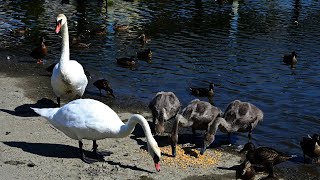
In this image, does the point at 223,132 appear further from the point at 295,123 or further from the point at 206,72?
the point at 206,72

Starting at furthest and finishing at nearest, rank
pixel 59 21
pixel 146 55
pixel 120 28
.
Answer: pixel 120 28, pixel 146 55, pixel 59 21

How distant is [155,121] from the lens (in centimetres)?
1386

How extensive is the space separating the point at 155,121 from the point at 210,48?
12292 mm

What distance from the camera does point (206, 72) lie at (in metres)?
21.0

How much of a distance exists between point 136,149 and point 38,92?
6.14 meters

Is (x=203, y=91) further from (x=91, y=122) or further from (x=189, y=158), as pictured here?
(x=91, y=122)

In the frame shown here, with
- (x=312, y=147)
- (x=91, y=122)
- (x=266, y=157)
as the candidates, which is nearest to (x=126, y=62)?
(x=91, y=122)

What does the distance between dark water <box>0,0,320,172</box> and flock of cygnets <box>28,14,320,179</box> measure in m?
0.85

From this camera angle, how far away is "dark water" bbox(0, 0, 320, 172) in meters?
17.0

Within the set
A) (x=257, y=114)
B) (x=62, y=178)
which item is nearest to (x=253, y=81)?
(x=257, y=114)

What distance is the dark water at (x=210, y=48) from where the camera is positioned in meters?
17.0

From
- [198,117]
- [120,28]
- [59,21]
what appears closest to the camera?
[198,117]

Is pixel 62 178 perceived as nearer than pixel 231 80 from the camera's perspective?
Yes

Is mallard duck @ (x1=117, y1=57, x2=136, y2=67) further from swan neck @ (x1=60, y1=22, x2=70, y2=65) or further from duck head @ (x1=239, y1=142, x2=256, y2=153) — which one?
duck head @ (x1=239, y1=142, x2=256, y2=153)
